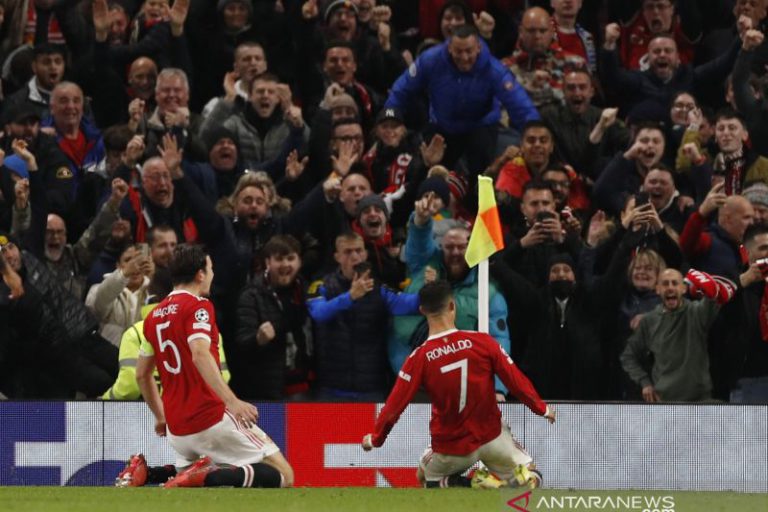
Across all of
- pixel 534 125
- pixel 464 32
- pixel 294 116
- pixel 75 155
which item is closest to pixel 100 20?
pixel 75 155

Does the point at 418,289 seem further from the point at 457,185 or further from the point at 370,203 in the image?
the point at 457,185

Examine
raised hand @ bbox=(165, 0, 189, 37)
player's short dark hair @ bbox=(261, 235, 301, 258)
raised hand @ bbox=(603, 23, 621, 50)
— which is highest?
raised hand @ bbox=(165, 0, 189, 37)

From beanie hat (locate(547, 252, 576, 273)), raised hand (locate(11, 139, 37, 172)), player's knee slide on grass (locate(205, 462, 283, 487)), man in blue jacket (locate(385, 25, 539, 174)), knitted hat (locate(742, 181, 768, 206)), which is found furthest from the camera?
man in blue jacket (locate(385, 25, 539, 174))

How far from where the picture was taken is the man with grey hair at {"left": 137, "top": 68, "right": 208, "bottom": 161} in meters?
15.5

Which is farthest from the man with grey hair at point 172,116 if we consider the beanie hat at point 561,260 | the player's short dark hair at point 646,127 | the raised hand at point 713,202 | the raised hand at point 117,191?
the raised hand at point 713,202

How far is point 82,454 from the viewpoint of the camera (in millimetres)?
13617

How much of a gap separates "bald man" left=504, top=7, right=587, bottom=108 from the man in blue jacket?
1.84 feet

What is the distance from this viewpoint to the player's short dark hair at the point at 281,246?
14.0m

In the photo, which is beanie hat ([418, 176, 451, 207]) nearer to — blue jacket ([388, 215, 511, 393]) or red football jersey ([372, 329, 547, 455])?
blue jacket ([388, 215, 511, 393])

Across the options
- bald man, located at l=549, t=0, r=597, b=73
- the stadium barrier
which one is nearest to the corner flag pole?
the stadium barrier

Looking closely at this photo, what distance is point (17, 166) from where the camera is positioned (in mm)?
14930

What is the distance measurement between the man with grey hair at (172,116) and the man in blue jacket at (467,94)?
6.76ft

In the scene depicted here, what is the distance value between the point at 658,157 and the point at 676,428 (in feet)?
9.46

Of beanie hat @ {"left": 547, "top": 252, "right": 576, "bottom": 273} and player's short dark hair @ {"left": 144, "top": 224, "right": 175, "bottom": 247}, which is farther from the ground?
player's short dark hair @ {"left": 144, "top": 224, "right": 175, "bottom": 247}
